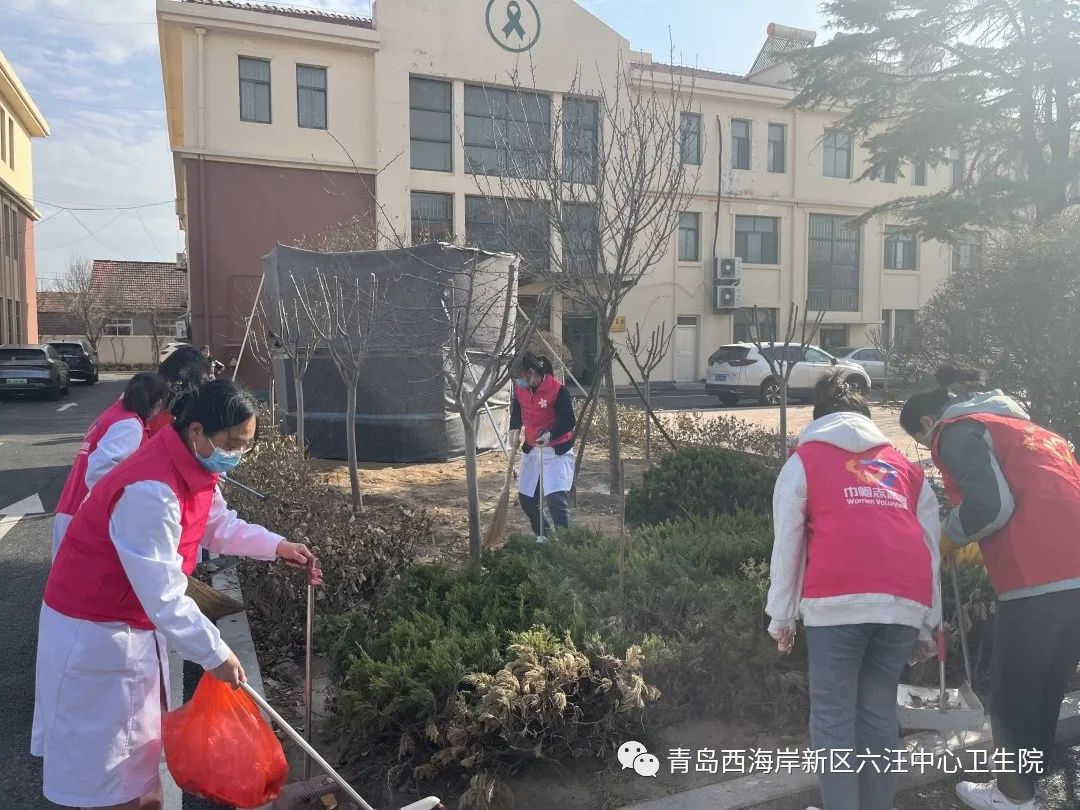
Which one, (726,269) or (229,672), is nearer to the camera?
(229,672)

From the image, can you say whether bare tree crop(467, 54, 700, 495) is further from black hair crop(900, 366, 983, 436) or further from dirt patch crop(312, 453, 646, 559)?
black hair crop(900, 366, 983, 436)

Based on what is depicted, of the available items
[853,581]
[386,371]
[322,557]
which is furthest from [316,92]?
[853,581]

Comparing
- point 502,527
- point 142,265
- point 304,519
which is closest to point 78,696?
point 304,519

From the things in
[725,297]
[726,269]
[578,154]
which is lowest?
[725,297]

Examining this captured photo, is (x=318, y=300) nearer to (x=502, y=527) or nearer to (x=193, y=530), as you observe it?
(x=502, y=527)

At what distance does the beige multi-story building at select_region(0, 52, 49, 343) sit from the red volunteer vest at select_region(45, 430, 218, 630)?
1404 inches

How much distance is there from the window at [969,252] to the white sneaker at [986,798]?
4146mm

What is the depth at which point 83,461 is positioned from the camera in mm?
3836

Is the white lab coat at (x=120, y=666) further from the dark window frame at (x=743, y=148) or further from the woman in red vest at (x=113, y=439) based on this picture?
the dark window frame at (x=743, y=148)

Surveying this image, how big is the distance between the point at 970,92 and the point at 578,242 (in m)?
10.7

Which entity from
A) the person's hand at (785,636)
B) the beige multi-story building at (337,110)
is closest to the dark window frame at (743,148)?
the beige multi-story building at (337,110)

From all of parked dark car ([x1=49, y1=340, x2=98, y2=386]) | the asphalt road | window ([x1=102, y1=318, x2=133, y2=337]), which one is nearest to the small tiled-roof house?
Answer: window ([x1=102, y1=318, x2=133, y2=337])

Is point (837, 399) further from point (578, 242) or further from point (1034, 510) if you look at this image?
point (578, 242)

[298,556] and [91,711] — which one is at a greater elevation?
[298,556]
